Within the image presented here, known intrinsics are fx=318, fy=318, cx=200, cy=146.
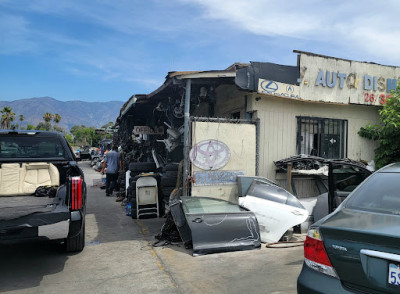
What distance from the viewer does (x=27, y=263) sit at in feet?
16.0

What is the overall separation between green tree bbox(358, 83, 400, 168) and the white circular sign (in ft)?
14.7

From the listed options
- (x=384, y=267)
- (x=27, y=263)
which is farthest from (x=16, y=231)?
(x=384, y=267)

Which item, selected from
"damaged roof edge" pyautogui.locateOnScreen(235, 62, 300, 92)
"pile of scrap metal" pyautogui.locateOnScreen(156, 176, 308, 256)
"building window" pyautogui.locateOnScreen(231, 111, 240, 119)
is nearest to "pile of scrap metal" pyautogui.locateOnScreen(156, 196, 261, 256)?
"pile of scrap metal" pyautogui.locateOnScreen(156, 176, 308, 256)

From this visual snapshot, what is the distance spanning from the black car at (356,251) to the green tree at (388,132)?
6.38 meters

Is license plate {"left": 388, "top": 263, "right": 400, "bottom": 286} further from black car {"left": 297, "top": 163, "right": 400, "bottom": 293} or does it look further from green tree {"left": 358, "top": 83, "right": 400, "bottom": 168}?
green tree {"left": 358, "top": 83, "right": 400, "bottom": 168}

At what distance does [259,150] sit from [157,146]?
229 inches

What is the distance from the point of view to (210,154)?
7.11m

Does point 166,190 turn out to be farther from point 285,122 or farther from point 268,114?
point 285,122

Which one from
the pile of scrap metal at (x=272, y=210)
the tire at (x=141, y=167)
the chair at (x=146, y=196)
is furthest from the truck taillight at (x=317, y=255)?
the tire at (x=141, y=167)

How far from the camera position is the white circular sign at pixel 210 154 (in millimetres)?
6973

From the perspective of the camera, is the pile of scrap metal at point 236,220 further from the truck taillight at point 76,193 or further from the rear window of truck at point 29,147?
the rear window of truck at point 29,147

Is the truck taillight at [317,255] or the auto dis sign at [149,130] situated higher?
the auto dis sign at [149,130]

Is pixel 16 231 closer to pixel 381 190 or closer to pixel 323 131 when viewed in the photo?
pixel 381 190

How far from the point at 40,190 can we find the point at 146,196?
3.11 meters
